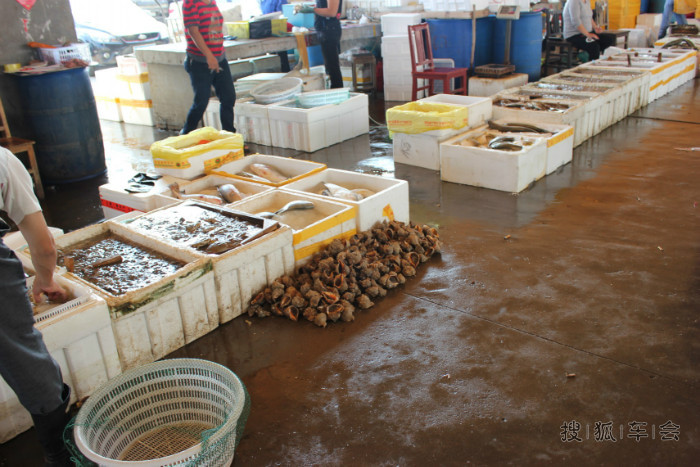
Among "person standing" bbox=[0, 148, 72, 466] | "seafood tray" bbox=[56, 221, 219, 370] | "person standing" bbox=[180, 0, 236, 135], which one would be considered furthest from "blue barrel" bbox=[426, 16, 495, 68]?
"person standing" bbox=[0, 148, 72, 466]

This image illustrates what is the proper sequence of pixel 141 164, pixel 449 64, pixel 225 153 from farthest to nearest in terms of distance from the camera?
pixel 449 64, pixel 141 164, pixel 225 153

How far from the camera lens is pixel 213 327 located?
364cm

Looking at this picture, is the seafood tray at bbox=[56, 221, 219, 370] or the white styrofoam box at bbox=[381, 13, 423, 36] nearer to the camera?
the seafood tray at bbox=[56, 221, 219, 370]

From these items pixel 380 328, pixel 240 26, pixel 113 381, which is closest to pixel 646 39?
pixel 240 26

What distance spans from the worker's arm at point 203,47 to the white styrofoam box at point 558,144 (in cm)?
335

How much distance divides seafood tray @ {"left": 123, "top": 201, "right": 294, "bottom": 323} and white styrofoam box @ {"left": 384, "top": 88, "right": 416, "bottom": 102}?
20.6 ft

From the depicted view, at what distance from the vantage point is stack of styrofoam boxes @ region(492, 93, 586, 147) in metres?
6.59

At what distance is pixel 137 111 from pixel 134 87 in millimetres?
371

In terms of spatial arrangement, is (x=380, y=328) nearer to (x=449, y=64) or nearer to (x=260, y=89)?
(x=260, y=89)

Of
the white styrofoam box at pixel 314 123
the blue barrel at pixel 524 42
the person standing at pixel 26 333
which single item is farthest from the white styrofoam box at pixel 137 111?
the person standing at pixel 26 333

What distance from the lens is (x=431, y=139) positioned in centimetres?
639

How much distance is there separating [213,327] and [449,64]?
650cm

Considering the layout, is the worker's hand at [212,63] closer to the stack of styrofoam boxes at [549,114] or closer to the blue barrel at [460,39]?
the stack of styrofoam boxes at [549,114]

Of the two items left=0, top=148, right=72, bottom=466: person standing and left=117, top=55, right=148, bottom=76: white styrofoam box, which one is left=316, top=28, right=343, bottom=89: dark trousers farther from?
left=0, top=148, right=72, bottom=466: person standing
